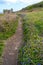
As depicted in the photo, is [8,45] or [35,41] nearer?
[35,41]

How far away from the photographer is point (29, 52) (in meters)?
10.8

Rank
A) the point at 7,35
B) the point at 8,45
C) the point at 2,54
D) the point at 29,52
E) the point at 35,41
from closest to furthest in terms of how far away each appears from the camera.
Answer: the point at 29,52 → the point at 35,41 → the point at 2,54 → the point at 8,45 → the point at 7,35

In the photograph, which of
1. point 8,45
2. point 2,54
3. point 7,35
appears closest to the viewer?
point 2,54

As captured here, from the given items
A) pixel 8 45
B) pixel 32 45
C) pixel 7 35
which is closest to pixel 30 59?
pixel 32 45

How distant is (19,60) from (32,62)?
1768 millimetres

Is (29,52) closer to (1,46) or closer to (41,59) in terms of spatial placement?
(41,59)

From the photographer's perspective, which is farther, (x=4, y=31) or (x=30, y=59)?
(x=4, y=31)

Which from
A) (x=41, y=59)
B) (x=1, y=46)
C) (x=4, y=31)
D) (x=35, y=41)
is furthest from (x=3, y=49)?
(x=4, y=31)

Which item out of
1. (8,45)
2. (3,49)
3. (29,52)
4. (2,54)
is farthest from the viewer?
(8,45)

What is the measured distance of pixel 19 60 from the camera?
1140 cm

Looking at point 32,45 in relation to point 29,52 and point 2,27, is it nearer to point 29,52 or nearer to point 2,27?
point 29,52

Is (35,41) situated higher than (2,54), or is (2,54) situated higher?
(35,41)

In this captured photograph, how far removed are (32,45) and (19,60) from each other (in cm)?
90

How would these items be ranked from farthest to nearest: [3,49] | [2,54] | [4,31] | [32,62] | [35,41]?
[4,31] < [3,49] < [2,54] < [35,41] < [32,62]
